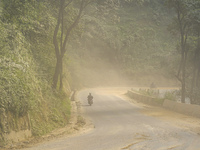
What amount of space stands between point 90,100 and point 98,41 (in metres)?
68.0

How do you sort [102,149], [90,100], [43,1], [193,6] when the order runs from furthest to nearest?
[90,100] → [193,6] → [43,1] → [102,149]

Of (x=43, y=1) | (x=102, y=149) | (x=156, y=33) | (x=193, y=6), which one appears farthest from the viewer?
(x=156, y=33)

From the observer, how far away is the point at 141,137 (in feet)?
37.2

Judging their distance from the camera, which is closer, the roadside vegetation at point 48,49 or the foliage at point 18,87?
the foliage at point 18,87

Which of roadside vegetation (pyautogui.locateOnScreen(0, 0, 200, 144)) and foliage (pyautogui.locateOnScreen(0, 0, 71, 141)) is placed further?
roadside vegetation (pyautogui.locateOnScreen(0, 0, 200, 144))

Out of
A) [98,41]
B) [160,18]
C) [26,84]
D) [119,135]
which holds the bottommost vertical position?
[119,135]

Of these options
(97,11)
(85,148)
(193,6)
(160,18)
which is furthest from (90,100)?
(160,18)

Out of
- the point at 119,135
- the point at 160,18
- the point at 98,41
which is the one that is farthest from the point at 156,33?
the point at 119,135

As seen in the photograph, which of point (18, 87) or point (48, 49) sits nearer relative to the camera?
point (18, 87)

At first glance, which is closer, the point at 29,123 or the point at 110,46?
the point at 29,123

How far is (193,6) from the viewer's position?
2494 centimetres

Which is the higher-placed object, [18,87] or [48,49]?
[48,49]

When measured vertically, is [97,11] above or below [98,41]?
below

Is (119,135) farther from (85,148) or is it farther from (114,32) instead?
(114,32)
